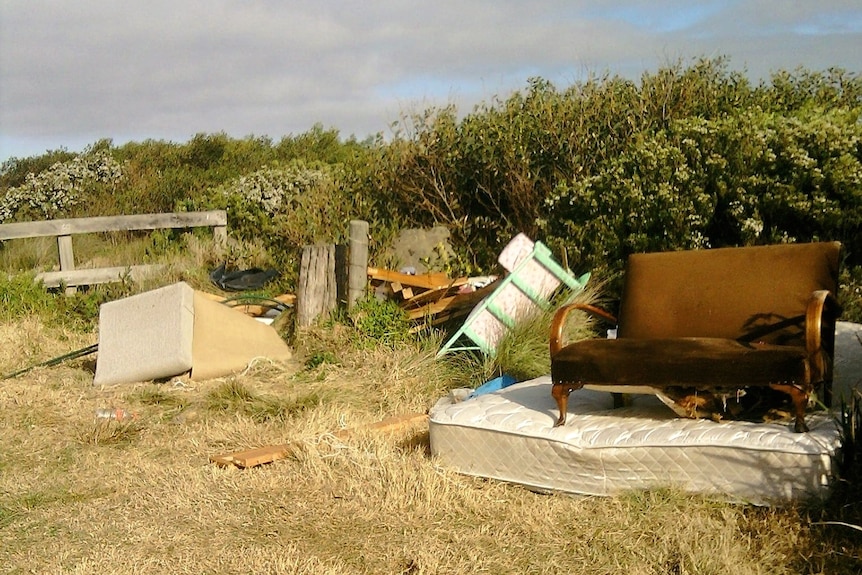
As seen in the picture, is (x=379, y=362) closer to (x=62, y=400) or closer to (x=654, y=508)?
(x=62, y=400)

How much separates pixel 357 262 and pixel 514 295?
167 cm

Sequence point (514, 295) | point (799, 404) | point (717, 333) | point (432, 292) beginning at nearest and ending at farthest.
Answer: point (799, 404), point (717, 333), point (514, 295), point (432, 292)

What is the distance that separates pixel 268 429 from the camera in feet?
20.6

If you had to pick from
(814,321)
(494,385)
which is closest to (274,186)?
(494,385)

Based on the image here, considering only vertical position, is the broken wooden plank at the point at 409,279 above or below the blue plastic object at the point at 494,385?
above

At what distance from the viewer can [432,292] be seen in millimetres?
8375

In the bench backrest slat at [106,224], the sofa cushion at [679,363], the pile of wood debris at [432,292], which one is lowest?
the pile of wood debris at [432,292]

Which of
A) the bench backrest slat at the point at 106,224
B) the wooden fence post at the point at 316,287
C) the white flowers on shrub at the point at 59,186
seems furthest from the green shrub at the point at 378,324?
the white flowers on shrub at the point at 59,186

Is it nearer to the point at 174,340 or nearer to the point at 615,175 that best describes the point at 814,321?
the point at 615,175

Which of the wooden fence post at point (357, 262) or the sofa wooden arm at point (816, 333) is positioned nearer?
the sofa wooden arm at point (816, 333)

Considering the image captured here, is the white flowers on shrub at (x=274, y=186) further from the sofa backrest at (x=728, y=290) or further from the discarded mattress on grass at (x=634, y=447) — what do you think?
the discarded mattress on grass at (x=634, y=447)

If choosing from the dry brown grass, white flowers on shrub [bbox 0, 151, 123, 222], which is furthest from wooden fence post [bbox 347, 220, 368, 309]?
white flowers on shrub [bbox 0, 151, 123, 222]

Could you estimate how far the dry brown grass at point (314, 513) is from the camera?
4.02 metres

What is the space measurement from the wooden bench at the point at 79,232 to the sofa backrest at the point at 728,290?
700 cm
